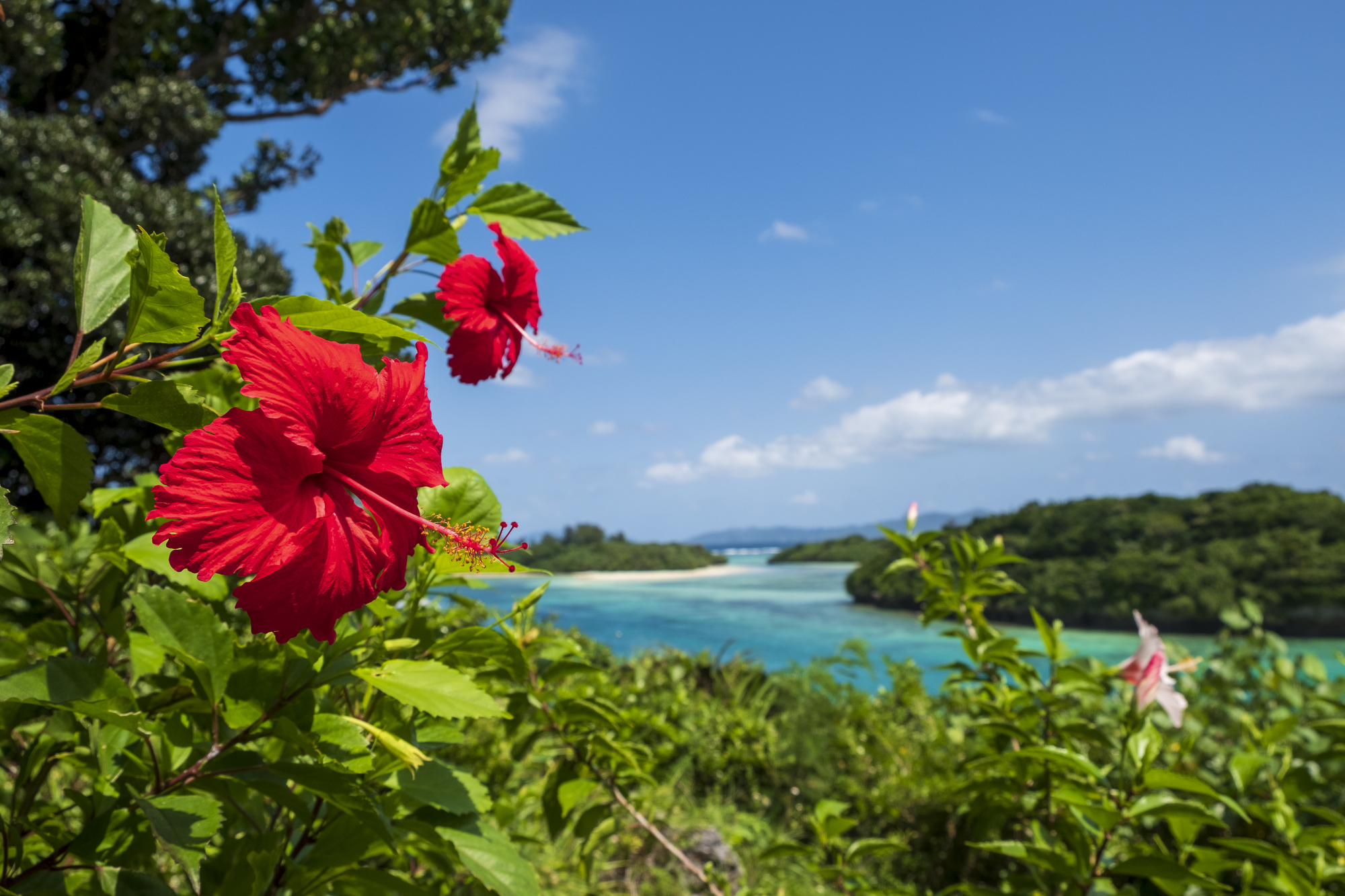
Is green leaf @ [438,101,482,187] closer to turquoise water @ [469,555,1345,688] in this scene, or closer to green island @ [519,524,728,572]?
turquoise water @ [469,555,1345,688]

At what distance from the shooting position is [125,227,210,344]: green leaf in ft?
1.44

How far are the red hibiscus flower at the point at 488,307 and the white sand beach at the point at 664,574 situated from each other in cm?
813

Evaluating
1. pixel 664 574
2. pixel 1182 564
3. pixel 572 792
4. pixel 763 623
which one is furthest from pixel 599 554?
pixel 572 792

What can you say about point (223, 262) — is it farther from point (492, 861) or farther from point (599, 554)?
point (599, 554)

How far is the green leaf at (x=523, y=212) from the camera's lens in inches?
30.9

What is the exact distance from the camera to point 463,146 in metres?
0.75

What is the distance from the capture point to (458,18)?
6.55 meters

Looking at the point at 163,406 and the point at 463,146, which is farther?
the point at 463,146

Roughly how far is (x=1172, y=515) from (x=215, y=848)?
798cm

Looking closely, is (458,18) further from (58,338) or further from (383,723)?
(383,723)

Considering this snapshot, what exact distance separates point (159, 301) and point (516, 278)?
1.25ft

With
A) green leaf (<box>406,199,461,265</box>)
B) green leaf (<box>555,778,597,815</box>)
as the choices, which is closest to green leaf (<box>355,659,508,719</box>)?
green leaf (<box>406,199,461,265</box>)

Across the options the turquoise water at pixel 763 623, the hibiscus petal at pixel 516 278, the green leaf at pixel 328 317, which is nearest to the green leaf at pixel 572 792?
the hibiscus petal at pixel 516 278

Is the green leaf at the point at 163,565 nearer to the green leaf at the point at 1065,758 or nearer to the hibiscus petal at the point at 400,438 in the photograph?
the hibiscus petal at the point at 400,438
